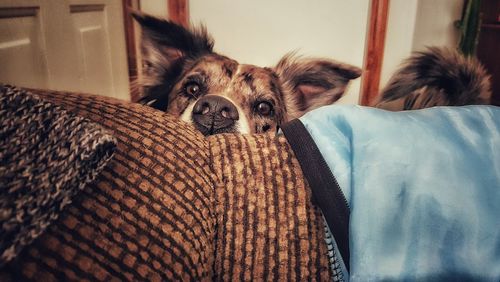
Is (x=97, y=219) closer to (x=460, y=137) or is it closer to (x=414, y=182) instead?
(x=414, y=182)

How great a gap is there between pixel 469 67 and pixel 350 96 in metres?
0.30

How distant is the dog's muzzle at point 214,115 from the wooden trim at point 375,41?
530 mm

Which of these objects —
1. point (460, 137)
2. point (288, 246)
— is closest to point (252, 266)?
point (288, 246)

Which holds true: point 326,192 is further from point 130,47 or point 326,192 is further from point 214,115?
point 130,47

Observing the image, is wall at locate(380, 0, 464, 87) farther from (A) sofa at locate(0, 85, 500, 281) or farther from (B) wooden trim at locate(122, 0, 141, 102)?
(B) wooden trim at locate(122, 0, 141, 102)

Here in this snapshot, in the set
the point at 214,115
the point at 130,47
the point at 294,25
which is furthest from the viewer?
the point at 294,25

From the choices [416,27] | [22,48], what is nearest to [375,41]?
[416,27]

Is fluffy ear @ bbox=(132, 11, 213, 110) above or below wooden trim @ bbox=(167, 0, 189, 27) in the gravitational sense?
below

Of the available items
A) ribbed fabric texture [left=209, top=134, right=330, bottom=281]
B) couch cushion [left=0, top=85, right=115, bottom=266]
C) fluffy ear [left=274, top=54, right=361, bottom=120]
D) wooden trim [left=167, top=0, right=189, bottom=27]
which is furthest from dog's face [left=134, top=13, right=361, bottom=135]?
couch cushion [left=0, top=85, right=115, bottom=266]

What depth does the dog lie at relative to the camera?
75 cm

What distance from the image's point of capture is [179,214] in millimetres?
394

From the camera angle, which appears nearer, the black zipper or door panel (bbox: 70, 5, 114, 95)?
the black zipper

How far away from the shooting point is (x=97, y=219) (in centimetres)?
35

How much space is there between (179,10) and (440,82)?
730 millimetres
